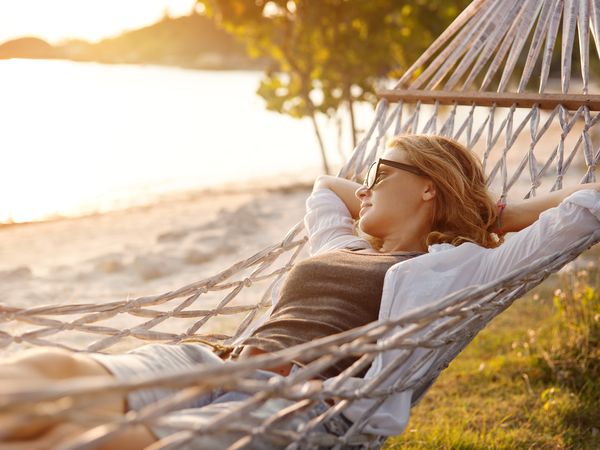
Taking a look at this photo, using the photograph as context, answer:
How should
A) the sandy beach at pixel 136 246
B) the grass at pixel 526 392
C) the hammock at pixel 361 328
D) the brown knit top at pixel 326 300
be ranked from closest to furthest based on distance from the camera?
the hammock at pixel 361 328 → the brown knit top at pixel 326 300 → the grass at pixel 526 392 → the sandy beach at pixel 136 246

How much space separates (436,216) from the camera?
212 cm

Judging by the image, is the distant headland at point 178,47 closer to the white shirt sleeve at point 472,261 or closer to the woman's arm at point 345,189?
the woman's arm at point 345,189

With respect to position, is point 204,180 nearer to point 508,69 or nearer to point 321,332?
point 508,69

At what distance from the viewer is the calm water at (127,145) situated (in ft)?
Answer: 35.7

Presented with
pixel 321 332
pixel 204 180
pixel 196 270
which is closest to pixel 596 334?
pixel 321 332

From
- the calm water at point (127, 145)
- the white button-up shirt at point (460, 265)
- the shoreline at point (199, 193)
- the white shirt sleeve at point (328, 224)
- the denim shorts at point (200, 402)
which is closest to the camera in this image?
the denim shorts at point (200, 402)

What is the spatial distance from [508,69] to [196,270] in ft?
12.1

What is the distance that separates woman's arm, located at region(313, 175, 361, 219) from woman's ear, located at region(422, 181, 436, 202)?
0.34m

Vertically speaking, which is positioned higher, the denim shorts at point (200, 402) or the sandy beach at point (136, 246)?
the denim shorts at point (200, 402)

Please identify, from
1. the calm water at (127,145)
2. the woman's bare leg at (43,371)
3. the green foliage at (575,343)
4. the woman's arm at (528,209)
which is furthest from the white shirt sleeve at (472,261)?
the calm water at (127,145)

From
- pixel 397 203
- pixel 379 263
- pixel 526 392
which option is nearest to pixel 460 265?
pixel 379 263

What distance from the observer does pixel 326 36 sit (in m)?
9.14

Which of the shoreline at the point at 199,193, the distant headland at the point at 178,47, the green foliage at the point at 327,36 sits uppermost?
the green foliage at the point at 327,36

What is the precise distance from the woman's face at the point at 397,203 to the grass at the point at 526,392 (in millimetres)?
834
